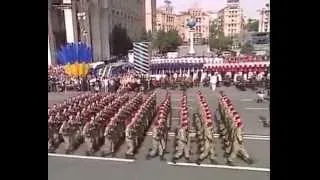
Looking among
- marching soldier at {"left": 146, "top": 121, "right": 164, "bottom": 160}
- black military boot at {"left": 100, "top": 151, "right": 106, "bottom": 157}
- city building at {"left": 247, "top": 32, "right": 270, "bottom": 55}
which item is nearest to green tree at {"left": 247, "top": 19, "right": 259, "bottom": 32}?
city building at {"left": 247, "top": 32, "right": 270, "bottom": 55}

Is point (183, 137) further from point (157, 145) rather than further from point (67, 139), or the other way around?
point (67, 139)

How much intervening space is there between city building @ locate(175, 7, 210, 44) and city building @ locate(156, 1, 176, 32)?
0.02 m

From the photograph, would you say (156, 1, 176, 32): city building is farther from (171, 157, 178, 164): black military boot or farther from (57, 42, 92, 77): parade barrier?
(171, 157, 178, 164): black military boot

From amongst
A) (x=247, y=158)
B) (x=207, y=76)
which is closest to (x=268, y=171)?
(x=247, y=158)

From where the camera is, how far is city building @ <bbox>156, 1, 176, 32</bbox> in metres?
1.75

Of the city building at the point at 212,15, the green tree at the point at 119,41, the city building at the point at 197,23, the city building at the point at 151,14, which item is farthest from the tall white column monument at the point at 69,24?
the city building at the point at 212,15

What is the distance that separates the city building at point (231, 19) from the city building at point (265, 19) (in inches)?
2.7
